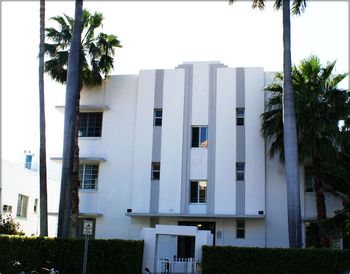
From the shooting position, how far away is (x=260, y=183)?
27703 millimetres

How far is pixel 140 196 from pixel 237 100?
7.30 meters

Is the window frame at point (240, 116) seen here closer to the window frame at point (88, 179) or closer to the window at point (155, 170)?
→ the window at point (155, 170)

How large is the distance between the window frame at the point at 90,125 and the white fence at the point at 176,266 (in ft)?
33.2

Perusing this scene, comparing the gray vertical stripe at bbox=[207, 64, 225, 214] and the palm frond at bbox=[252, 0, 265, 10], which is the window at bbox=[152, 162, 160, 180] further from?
the palm frond at bbox=[252, 0, 265, 10]

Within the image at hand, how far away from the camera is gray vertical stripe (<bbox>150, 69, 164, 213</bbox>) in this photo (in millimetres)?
28422

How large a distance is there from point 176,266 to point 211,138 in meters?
8.54

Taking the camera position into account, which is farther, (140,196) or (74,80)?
(140,196)

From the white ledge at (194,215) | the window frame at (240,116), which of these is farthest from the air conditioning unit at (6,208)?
the window frame at (240,116)

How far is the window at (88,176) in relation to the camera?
1175 inches

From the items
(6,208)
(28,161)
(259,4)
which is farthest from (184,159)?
(28,161)

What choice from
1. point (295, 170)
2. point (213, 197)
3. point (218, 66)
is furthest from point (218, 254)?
point (218, 66)

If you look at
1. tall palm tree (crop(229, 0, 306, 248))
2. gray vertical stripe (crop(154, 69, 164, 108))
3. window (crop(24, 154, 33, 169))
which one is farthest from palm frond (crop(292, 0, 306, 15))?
window (crop(24, 154, 33, 169))

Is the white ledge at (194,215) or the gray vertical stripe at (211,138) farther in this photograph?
the gray vertical stripe at (211,138)

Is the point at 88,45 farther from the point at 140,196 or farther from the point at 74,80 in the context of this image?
the point at 140,196
